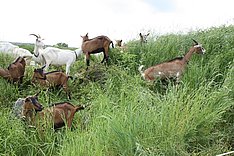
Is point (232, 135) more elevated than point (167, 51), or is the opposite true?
point (167, 51)

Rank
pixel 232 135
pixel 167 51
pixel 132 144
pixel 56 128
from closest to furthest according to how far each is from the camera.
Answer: pixel 132 144 → pixel 232 135 → pixel 56 128 → pixel 167 51

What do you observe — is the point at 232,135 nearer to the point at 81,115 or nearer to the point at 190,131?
the point at 190,131

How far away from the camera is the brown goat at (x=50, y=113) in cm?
346

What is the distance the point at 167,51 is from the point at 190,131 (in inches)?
103

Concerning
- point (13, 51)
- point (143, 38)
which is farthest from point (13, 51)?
point (143, 38)

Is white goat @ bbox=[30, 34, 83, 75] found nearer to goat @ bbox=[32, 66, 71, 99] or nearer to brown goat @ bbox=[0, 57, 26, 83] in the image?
brown goat @ bbox=[0, 57, 26, 83]

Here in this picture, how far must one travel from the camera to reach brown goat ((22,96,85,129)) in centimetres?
346

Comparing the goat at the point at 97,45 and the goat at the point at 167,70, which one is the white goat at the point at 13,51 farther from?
the goat at the point at 167,70

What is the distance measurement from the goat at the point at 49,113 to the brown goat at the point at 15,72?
1285 millimetres

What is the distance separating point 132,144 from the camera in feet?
8.96

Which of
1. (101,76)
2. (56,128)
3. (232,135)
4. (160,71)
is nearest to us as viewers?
(232,135)

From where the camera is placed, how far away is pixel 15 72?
15.8ft

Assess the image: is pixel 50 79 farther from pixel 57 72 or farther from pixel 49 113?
pixel 49 113

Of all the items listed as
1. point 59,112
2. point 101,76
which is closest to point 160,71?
point 101,76
